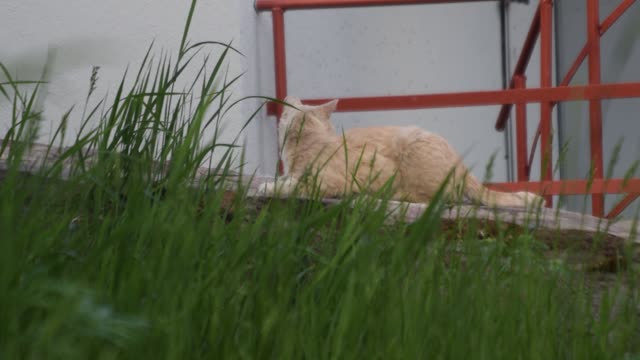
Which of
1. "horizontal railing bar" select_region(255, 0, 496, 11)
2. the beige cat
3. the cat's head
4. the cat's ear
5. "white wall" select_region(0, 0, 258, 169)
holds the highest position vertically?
"horizontal railing bar" select_region(255, 0, 496, 11)

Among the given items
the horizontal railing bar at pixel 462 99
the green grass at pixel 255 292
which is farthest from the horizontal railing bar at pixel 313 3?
the green grass at pixel 255 292

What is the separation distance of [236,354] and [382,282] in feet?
1.04

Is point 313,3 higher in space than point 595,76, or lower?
higher

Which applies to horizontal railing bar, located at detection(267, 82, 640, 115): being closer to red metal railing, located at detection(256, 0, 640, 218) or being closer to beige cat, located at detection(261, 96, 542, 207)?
red metal railing, located at detection(256, 0, 640, 218)

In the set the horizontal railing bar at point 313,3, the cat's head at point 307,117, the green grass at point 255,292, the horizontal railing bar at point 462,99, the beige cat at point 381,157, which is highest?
the horizontal railing bar at point 313,3

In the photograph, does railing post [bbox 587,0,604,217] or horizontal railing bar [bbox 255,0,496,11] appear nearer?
railing post [bbox 587,0,604,217]

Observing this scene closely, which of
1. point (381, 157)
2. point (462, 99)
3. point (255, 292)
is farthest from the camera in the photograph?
point (462, 99)

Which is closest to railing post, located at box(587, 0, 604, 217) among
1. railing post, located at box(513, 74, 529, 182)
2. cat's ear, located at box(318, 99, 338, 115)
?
railing post, located at box(513, 74, 529, 182)

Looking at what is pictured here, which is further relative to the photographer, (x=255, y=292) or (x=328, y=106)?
(x=328, y=106)

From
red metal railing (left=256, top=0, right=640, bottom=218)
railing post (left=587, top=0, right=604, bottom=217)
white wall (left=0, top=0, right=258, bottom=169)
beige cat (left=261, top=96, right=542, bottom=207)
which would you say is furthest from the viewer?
white wall (left=0, top=0, right=258, bottom=169)

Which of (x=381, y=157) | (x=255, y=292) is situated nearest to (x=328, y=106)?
(x=381, y=157)

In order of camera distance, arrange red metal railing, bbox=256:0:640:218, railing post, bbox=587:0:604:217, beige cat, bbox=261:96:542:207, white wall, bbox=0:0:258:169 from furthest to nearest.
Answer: white wall, bbox=0:0:258:169 → railing post, bbox=587:0:604:217 → red metal railing, bbox=256:0:640:218 → beige cat, bbox=261:96:542:207

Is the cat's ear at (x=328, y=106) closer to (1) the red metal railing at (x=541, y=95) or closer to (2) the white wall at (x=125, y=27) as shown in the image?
(1) the red metal railing at (x=541, y=95)

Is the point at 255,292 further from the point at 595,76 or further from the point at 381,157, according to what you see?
the point at 595,76
